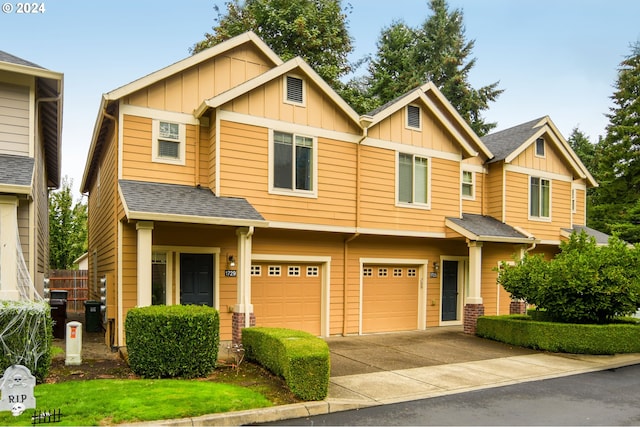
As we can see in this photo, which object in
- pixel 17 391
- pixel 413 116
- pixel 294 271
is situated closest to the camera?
pixel 17 391

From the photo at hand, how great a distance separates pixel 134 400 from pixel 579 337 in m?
10.4

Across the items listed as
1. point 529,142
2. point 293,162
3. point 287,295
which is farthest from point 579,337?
point 293,162

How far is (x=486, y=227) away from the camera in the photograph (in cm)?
1559

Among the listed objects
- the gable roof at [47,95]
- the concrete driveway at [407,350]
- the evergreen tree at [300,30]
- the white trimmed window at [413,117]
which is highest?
the evergreen tree at [300,30]

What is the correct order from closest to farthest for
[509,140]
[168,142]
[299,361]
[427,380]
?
[299,361], [427,380], [168,142], [509,140]

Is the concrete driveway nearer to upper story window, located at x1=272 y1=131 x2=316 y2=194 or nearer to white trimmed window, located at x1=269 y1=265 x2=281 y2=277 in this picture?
white trimmed window, located at x1=269 y1=265 x2=281 y2=277

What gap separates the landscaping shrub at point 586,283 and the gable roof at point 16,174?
11717 mm

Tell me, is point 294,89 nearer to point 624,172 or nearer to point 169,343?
point 169,343

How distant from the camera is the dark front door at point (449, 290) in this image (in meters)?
16.2

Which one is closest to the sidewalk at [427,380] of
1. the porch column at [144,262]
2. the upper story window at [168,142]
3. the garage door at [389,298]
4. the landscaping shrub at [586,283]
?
the landscaping shrub at [586,283]

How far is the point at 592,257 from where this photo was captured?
12.2 metres

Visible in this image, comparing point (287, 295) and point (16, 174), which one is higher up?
point (16, 174)

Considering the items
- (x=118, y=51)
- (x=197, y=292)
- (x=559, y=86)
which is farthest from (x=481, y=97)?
(x=197, y=292)

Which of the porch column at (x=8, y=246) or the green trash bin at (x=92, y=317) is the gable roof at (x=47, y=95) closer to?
the porch column at (x=8, y=246)
